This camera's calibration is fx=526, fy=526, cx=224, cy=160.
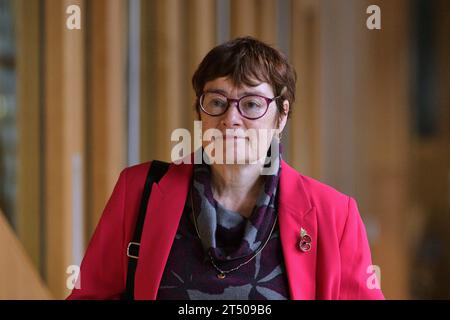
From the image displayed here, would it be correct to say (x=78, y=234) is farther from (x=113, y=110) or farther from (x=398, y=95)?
(x=398, y=95)

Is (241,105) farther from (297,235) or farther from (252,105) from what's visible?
(297,235)

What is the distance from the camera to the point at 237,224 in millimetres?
1016

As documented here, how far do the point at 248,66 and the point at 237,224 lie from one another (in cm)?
30

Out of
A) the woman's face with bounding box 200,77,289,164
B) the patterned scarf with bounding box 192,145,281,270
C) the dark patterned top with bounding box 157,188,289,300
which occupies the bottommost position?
the dark patterned top with bounding box 157,188,289,300

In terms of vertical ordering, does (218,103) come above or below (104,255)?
above

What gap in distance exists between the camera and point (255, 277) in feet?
3.11

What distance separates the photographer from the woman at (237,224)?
95cm

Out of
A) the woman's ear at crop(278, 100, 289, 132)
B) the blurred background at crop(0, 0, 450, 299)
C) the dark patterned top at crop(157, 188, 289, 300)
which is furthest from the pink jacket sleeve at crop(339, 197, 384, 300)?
the blurred background at crop(0, 0, 450, 299)

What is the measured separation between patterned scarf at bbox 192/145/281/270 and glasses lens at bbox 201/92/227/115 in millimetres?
127

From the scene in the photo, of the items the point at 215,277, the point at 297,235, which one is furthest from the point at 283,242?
the point at 215,277

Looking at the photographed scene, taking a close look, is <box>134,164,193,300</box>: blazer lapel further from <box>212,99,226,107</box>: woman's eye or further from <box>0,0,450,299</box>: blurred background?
<box>0,0,450,299</box>: blurred background

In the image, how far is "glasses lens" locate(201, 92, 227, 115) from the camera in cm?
97

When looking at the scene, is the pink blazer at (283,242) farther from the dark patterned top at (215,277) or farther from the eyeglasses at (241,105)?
the eyeglasses at (241,105)
